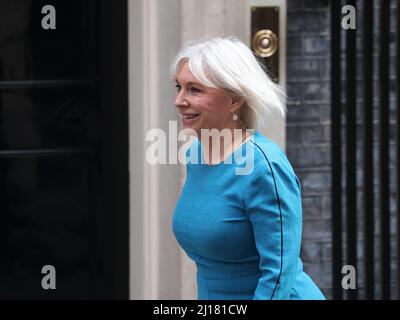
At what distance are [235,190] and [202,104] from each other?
0.28 meters

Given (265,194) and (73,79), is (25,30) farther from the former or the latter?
(265,194)

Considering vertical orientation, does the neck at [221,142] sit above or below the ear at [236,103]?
below

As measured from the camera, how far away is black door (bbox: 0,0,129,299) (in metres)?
4.74

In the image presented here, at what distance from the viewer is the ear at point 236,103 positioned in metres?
2.96

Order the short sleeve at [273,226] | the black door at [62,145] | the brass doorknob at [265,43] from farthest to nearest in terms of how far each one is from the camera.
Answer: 1. the black door at [62,145]
2. the brass doorknob at [265,43]
3. the short sleeve at [273,226]

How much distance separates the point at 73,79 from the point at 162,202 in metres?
0.71

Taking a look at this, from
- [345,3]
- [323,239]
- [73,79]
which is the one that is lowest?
[323,239]

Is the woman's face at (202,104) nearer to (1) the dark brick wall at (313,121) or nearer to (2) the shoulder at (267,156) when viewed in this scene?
(2) the shoulder at (267,156)

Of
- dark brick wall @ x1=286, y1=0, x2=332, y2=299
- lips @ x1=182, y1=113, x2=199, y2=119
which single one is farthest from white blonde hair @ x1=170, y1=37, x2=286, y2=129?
dark brick wall @ x1=286, y1=0, x2=332, y2=299

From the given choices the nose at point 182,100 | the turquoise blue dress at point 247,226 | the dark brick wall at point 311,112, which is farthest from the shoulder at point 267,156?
the dark brick wall at point 311,112

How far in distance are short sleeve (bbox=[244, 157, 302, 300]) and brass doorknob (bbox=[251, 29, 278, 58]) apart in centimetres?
177

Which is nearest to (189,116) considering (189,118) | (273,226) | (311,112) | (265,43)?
(189,118)

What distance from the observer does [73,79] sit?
478 centimetres
